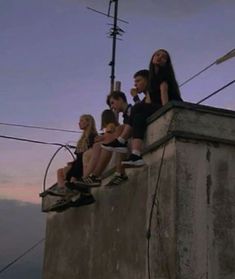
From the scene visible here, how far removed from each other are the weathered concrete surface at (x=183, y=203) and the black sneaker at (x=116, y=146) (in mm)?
299

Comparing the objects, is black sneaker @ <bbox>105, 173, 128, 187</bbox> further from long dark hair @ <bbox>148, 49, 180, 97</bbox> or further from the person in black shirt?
long dark hair @ <bbox>148, 49, 180, 97</bbox>

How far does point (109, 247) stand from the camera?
7.98 meters

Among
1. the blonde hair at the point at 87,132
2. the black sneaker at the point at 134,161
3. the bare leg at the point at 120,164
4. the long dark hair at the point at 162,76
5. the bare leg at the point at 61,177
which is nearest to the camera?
the black sneaker at the point at 134,161

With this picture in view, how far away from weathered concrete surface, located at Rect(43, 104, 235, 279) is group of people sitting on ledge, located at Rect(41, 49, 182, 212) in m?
0.23

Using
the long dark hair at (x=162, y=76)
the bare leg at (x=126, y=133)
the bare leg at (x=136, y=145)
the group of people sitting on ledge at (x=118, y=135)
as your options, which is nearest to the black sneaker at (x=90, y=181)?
the group of people sitting on ledge at (x=118, y=135)

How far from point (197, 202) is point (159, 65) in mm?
1955

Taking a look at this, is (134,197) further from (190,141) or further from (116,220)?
(190,141)

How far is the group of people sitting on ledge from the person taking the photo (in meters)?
7.18

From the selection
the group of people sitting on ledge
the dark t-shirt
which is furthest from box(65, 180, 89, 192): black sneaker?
the dark t-shirt

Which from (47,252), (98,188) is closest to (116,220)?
(98,188)

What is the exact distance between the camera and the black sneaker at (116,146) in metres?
7.22

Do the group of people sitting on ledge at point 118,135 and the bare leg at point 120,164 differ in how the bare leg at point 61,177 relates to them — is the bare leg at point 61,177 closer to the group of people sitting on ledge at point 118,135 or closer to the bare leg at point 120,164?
the group of people sitting on ledge at point 118,135

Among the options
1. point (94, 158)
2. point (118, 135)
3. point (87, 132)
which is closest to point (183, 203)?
point (118, 135)

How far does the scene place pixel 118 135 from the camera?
7582 mm
